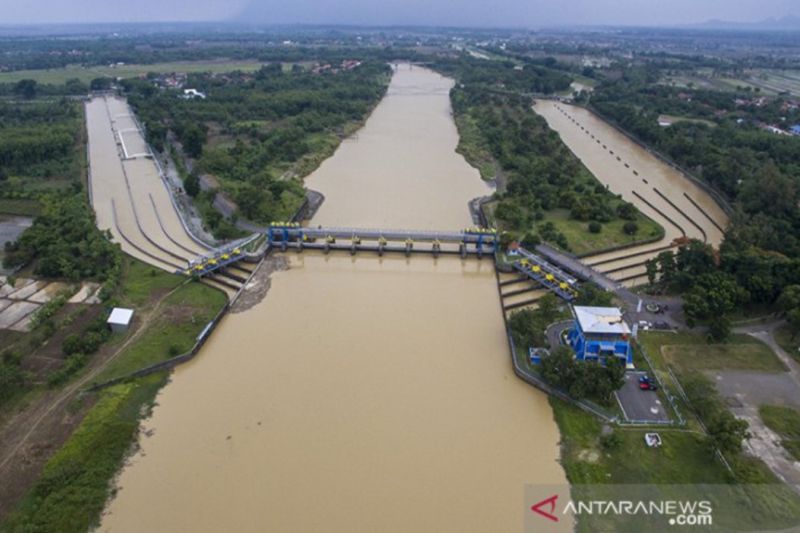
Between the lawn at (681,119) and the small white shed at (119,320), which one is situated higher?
the small white shed at (119,320)

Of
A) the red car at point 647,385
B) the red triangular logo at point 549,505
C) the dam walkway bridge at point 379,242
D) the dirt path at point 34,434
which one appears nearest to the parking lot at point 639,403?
the red car at point 647,385

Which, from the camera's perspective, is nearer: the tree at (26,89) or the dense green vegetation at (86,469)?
the dense green vegetation at (86,469)

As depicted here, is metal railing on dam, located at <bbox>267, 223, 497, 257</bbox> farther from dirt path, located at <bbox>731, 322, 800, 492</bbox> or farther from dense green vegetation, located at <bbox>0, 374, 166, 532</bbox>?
dirt path, located at <bbox>731, 322, 800, 492</bbox>

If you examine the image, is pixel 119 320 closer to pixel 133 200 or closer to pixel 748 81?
pixel 133 200

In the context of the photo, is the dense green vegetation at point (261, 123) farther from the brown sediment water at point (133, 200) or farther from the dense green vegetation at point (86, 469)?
the dense green vegetation at point (86, 469)

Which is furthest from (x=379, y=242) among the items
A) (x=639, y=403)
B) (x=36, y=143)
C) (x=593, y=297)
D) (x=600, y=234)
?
(x=36, y=143)

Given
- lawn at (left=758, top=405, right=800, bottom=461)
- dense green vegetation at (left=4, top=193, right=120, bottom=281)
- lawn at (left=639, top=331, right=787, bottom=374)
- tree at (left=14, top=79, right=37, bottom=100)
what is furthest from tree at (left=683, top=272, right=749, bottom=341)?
tree at (left=14, top=79, right=37, bottom=100)

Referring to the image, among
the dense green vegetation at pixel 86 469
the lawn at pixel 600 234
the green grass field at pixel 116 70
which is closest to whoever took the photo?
the dense green vegetation at pixel 86 469
